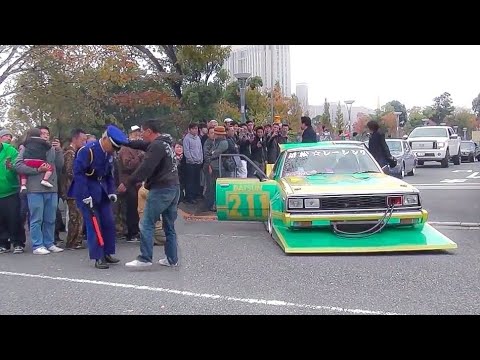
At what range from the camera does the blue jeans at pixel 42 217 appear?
931cm

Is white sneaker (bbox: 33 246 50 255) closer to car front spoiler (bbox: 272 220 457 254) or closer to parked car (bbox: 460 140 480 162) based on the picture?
car front spoiler (bbox: 272 220 457 254)

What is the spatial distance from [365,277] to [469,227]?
4486mm

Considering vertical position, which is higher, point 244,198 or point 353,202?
point 353,202

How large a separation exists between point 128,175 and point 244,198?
1.79 m

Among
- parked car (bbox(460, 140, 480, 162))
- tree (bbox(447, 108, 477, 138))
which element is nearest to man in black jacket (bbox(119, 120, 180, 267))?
parked car (bbox(460, 140, 480, 162))

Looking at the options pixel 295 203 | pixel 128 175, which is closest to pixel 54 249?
pixel 128 175

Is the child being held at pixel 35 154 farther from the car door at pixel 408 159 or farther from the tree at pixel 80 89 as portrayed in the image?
the car door at pixel 408 159

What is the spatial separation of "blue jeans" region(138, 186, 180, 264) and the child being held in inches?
81.5

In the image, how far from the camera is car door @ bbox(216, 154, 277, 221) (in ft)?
32.7

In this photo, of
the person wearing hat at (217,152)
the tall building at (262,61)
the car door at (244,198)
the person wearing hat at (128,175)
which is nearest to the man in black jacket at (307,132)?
the tall building at (262,61)

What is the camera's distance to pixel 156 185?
791cm

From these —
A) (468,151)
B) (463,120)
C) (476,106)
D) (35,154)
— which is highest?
(35,154)

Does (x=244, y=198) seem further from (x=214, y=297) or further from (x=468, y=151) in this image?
(x=468, y=151)
